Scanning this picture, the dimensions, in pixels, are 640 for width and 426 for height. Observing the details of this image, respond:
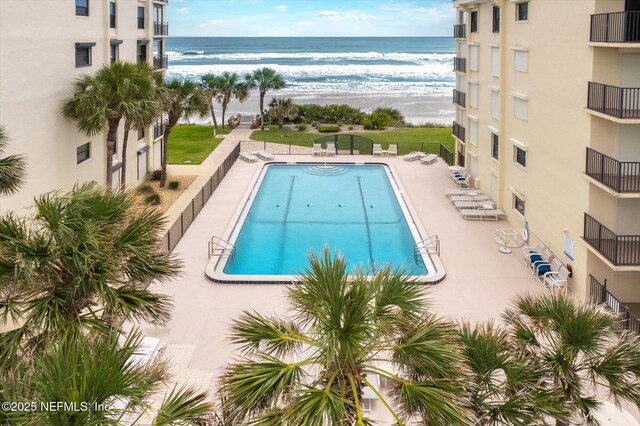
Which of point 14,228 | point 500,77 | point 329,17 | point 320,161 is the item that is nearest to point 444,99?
point 320,161

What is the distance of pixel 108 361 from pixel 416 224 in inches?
788

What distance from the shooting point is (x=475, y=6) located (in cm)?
2966

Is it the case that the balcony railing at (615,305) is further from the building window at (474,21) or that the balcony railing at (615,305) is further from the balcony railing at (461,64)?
the balcony railing at (461,64)

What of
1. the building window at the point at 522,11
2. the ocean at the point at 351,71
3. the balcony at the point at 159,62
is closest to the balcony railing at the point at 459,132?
the building window at the point at 522,11

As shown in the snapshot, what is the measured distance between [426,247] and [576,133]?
6835 millimetres

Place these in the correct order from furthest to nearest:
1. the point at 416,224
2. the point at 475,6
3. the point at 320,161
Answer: the point at 320,161
the point at 475,6
the point at 416,224

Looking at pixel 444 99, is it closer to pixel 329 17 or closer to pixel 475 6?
pixel 475 6

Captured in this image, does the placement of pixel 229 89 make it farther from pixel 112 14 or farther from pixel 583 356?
pixel 583 356

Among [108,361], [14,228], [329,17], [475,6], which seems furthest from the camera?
[329,17]

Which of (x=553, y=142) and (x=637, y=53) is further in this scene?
(x=553, y=142)

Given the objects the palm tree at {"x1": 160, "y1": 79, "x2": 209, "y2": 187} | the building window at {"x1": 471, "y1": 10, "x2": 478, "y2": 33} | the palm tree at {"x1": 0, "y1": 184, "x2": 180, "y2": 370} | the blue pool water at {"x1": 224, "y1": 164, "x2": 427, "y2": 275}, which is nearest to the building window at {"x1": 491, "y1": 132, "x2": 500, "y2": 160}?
the blue pool water at {"x1": 224, "y1": 164, "x2": 427, "y2": 275}

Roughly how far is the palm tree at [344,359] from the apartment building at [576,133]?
31.0 feet

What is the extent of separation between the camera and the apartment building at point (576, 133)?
15.5 meters

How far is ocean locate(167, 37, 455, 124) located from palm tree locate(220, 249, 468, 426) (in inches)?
2418
